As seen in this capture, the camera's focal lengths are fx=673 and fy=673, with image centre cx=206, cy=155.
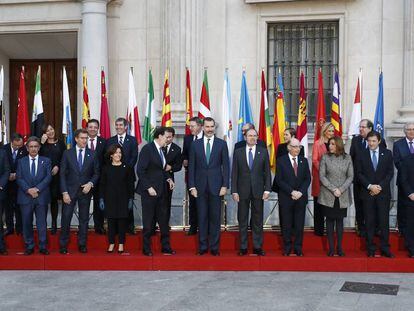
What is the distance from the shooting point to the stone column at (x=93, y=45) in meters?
13.8

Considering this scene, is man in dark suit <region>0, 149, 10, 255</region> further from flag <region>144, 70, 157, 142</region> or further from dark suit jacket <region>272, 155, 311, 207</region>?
dark suit jacket <region>272, 155, 311, 207</region>

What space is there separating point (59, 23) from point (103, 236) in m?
5.93

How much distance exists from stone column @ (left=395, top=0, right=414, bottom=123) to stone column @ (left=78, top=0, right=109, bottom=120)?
6.02 metres

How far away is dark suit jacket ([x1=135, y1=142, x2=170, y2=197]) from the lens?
31.8 feet

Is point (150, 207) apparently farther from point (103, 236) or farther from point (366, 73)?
point (366, 73)

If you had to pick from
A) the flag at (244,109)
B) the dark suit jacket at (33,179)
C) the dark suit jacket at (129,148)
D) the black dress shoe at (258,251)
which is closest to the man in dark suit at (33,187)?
the dark suit jacket at (33,179)

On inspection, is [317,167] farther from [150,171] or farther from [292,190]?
[150,171]

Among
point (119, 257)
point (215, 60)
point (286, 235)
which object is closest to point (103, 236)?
point (119, 257)

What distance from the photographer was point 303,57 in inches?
545

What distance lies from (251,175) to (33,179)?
316 centimetres

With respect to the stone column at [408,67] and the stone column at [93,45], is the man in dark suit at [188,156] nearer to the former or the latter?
the stone column at [93,45]

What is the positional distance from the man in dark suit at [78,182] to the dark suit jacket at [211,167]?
1495 mm

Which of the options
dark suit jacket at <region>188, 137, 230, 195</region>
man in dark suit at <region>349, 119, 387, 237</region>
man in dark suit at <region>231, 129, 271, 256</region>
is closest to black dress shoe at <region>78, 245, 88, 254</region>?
dark suit jacket at <region>188, 137, 230, 195</region>

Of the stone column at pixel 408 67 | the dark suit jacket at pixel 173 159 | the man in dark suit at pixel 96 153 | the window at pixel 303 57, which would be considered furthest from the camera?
the window at pixel 303 57
